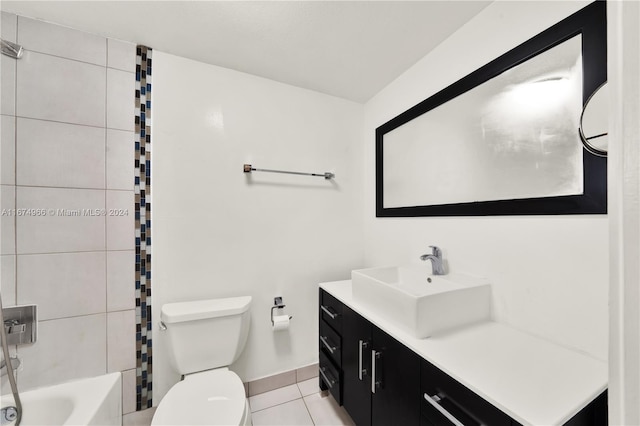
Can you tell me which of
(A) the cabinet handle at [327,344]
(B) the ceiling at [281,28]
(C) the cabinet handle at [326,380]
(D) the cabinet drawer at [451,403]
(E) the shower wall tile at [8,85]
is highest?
(B) the ceiling at [281,28]

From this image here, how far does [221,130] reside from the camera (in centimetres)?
162

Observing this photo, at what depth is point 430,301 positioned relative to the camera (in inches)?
37.8

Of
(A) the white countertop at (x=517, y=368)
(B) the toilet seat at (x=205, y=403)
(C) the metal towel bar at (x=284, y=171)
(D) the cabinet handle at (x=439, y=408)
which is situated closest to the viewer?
(A) the white countertop at (x=517, y=368)

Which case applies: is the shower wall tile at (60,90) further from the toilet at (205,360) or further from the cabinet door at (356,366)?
the cabinet door at (356,366)

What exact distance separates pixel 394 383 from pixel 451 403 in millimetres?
289

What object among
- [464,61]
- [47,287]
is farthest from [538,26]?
[47,287]

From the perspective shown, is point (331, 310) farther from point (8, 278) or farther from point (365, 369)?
point (8, 278)

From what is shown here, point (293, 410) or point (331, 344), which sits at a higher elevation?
point (331, 344)

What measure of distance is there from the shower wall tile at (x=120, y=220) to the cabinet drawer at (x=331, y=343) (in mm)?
1262

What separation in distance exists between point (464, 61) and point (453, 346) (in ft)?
4.39

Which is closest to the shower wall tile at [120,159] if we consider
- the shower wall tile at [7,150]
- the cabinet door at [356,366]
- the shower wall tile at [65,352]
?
the shower wall tile at [7,150]

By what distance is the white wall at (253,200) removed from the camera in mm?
1489

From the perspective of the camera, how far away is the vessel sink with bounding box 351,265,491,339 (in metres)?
0.96

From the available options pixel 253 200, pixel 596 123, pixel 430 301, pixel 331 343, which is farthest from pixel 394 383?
pixel 253 200
